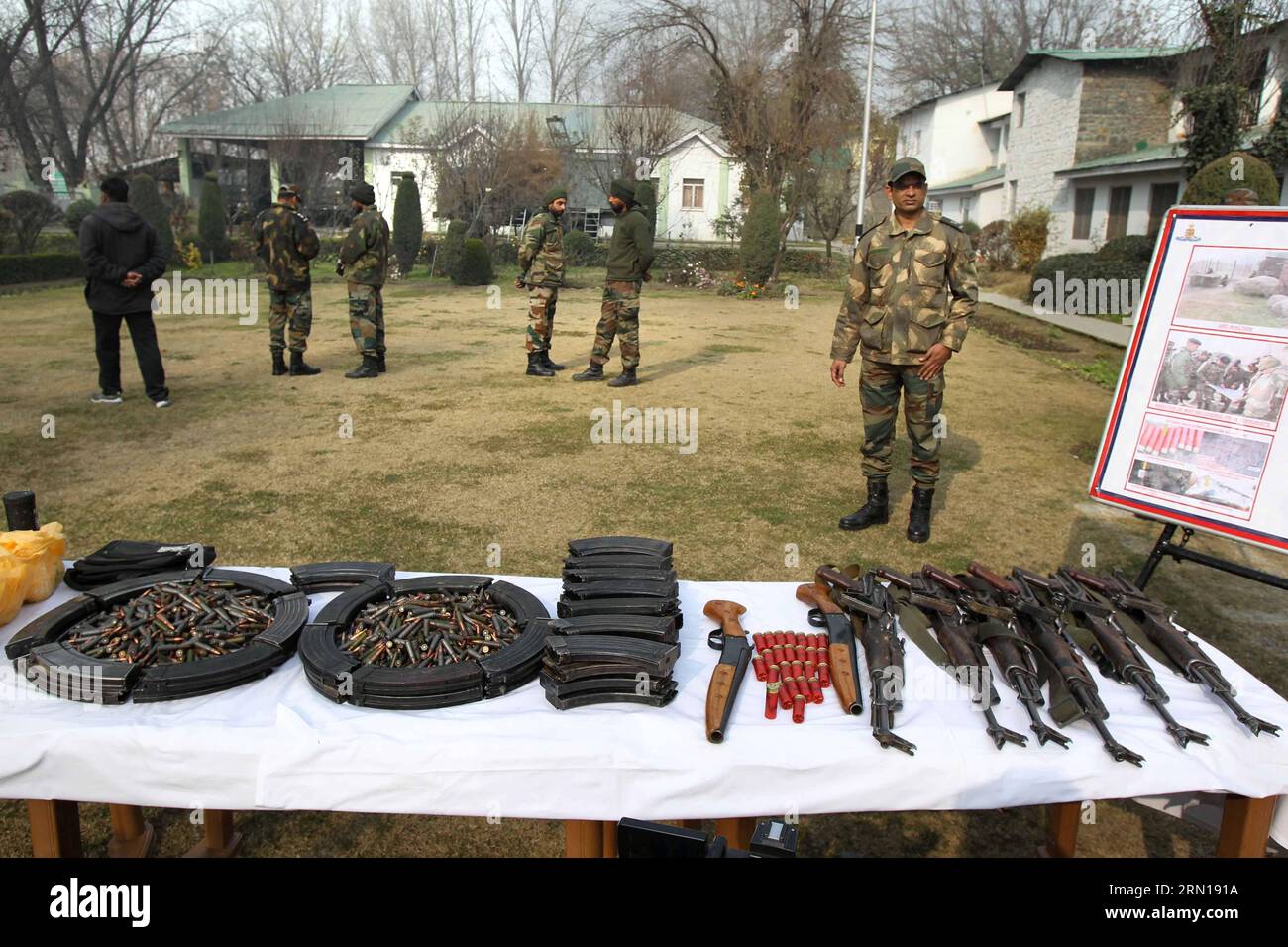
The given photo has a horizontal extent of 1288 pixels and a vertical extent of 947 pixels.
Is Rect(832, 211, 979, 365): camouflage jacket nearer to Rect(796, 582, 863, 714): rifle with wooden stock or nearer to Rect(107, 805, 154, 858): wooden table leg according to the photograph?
Rect(796, 582, 863, 714): rifle with wooden stock

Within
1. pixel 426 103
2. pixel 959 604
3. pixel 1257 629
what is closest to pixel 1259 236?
pixel 959 604

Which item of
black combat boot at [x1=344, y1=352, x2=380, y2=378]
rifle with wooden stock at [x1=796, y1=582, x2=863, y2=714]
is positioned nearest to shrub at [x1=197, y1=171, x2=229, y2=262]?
black combat boot at [x1=344, y1=352, x2=380, y2=378]

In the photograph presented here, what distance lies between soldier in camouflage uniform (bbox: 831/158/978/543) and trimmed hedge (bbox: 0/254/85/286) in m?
20.2

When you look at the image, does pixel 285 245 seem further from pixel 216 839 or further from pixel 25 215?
pixel 25 215

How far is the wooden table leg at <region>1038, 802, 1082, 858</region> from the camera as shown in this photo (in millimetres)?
3023

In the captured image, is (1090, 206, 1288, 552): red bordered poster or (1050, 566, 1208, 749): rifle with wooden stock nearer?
(1050, 566, 1208, 749): rifle with wooden stock

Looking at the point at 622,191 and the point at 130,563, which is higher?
the point at 622,191

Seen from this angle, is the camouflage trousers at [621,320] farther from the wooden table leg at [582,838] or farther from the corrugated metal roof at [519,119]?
the corrugated metal roof at [519,119]

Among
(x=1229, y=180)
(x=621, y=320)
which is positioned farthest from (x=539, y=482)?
(x=1229, y=180)

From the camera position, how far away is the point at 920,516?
6.09m

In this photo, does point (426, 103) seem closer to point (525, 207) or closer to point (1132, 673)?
point (525, 207)

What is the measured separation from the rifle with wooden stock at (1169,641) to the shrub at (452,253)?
21493 millimetres

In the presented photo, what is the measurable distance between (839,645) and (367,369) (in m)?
9.61
